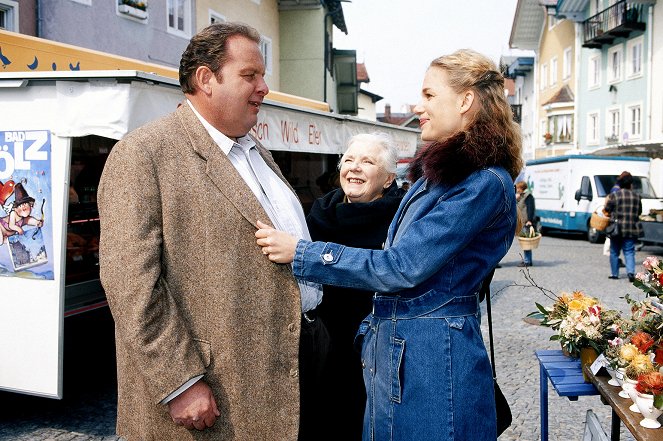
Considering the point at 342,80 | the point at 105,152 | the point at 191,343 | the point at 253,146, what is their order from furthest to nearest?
1. the point at 342,80
2. the point at 105,152
3. the point at 253,146
4. the point at 191,343

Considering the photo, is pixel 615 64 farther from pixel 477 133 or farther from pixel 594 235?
pixel 477 133

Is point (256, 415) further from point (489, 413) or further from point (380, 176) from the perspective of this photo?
point (380, 176)

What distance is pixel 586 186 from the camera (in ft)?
60.8

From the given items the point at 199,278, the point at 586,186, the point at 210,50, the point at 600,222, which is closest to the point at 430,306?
the point at 199,278

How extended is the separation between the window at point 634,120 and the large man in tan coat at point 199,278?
27330 millimetres

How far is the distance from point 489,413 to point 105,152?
5.45 meters

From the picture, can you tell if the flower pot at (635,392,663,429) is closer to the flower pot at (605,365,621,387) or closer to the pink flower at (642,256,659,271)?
the flower pot at (605,365,621,387)

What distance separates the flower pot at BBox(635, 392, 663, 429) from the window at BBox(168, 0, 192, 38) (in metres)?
12.5

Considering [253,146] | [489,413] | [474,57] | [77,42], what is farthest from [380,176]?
[77,42]

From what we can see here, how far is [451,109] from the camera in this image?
2043 millimetres

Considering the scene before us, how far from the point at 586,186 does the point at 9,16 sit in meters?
15.0

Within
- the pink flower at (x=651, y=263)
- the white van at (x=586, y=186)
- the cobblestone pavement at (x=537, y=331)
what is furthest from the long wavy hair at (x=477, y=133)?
the white van at (x=586, y=186)

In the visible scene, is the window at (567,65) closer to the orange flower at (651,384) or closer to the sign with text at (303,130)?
the sign with text at (303,130)

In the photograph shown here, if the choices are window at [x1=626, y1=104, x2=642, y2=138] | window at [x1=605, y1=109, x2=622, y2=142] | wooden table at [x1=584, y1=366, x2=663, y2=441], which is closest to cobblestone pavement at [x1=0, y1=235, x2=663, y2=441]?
wooden table at [x1=584, y1=366, x2=663, y2=441]
